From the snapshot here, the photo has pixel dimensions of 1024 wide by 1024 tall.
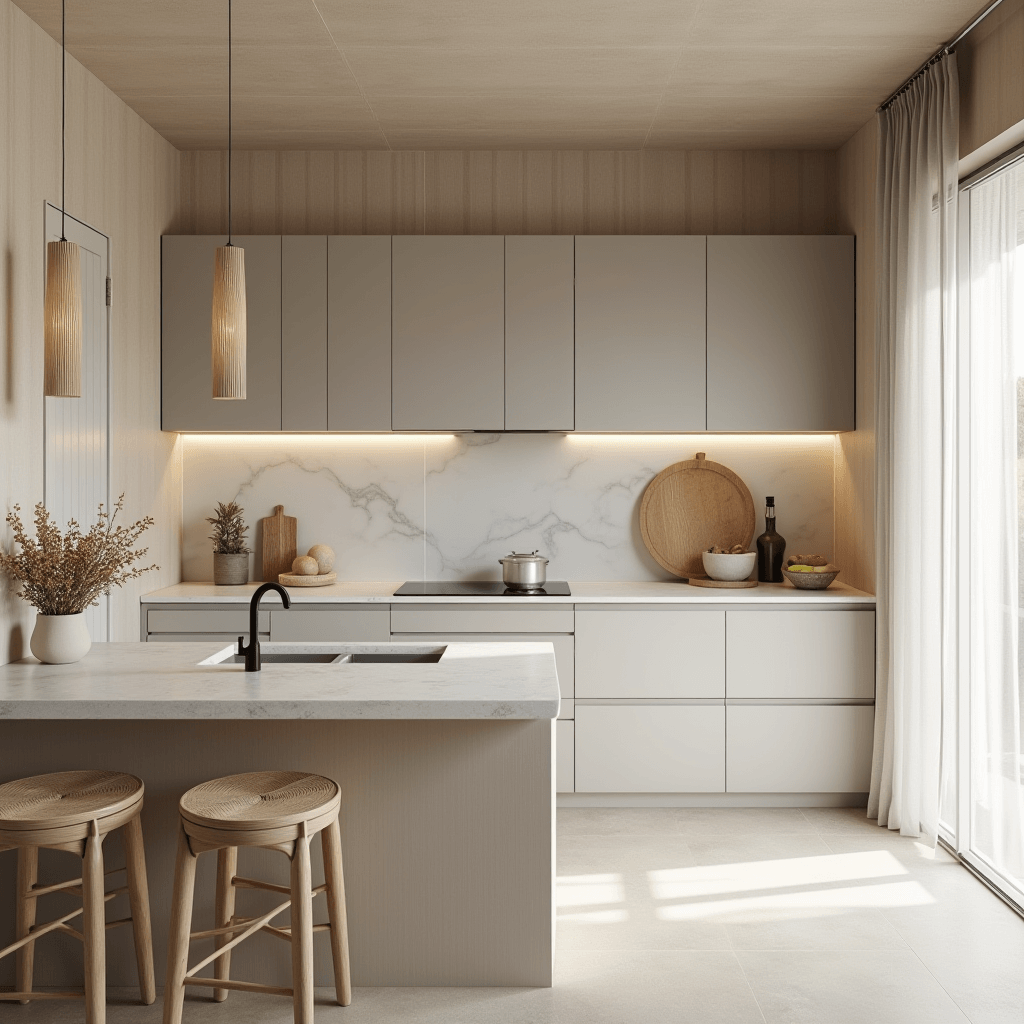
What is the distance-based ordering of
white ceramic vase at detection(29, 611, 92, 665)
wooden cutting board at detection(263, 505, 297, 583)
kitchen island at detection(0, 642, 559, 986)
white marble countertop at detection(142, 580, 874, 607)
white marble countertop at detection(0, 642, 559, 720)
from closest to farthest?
white marble countertop at detection(0, 642, 559, 720), kitchen island at detection(0, 642, 559, 986), white ceramic vase at detection(29, 611, 92, 665), white marble countertop at detection(142, 580, 874, 607), wooden cutting board at detection(263, 505, 297, 583)

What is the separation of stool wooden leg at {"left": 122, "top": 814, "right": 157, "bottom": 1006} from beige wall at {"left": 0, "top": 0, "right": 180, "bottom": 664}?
0.85m

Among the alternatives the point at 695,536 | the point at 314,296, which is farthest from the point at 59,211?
the point at 695,536

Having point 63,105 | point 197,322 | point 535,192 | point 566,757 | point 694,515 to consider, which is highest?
point 535,192

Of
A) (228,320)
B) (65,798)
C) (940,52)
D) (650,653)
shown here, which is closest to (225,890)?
(65,798)

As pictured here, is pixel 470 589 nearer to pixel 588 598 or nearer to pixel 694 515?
pixel 588 598

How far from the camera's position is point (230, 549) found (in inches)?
184

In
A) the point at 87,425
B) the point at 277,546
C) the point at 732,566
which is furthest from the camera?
the point at 277,546

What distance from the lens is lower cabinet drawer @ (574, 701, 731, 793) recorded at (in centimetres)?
428

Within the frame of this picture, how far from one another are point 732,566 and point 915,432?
3.39ft

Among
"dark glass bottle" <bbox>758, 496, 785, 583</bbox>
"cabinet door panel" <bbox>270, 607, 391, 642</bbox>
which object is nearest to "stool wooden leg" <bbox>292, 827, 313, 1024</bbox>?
"cabinet door panel" <bbox>270, 607, 391, 642</bbox>

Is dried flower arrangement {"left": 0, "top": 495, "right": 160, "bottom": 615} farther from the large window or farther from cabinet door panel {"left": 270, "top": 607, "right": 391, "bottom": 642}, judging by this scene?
the large window

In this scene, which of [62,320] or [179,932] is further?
[62,320]

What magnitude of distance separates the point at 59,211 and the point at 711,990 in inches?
124

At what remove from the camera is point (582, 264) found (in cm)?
450
